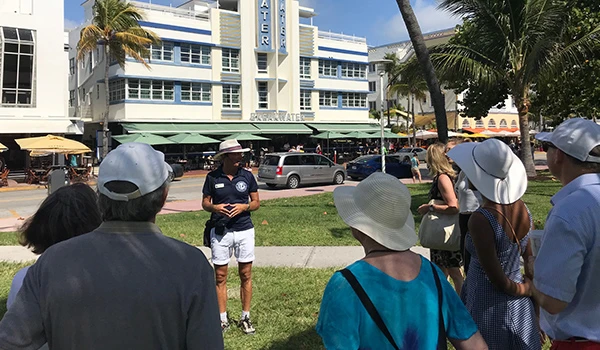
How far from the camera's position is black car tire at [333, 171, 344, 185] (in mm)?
23188

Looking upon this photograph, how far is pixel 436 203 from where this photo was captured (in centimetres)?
475

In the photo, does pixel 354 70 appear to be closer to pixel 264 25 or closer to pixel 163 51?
pixel 264 25

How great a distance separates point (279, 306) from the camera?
5.48 metres

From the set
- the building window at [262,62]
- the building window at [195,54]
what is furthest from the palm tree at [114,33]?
the building window at [262,62]

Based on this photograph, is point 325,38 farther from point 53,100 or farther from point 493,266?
point 493,266

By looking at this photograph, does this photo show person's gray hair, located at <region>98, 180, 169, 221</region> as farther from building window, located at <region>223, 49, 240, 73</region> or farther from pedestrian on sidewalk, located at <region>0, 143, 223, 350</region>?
building window, located at <region>223, 49, 240, 73</region>

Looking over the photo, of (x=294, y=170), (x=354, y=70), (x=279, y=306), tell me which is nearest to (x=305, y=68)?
(x=354, y=70)

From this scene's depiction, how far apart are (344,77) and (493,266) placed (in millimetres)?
44571

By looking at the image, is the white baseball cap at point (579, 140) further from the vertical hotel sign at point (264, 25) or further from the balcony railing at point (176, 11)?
the vertical hotel sign at point (264, 25)

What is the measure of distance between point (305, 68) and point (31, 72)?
71.8 ft

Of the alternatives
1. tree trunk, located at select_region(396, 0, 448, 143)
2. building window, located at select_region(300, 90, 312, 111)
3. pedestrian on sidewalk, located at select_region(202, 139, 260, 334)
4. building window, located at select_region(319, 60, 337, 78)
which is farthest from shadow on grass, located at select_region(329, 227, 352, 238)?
building window, located at select_region(319, 60, 337, 78)

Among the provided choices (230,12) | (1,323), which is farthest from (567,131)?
(230,12)

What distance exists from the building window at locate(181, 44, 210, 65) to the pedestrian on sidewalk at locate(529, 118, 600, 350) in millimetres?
36093

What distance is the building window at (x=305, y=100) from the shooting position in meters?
43.0
